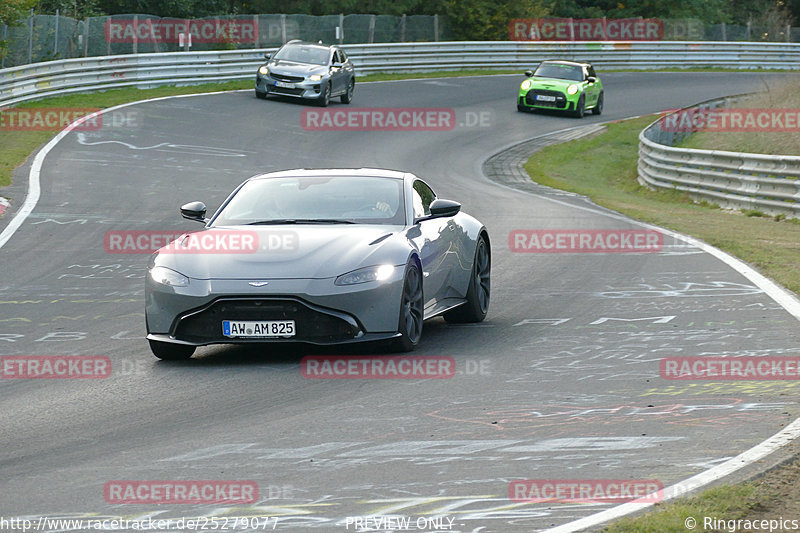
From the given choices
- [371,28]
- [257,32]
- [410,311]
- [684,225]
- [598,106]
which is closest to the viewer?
[410,311]

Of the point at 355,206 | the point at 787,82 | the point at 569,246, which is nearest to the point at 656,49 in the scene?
the point at 787,82

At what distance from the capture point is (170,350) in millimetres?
9422

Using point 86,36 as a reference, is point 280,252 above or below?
above

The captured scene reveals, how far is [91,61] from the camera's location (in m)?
35.6

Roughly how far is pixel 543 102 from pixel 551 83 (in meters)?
0.65

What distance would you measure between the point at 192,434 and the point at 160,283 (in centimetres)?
245

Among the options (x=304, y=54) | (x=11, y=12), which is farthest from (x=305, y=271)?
(x=304, y=54)

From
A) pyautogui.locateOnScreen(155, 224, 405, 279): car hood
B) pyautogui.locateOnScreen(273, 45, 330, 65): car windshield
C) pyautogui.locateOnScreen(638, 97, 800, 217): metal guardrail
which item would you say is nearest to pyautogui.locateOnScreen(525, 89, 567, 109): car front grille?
pyautogui.locateOnScreen(273, 45, 330, 65): car windshield

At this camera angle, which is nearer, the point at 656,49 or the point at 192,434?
the point at 192,434

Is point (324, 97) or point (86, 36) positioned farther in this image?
point (86, 36)

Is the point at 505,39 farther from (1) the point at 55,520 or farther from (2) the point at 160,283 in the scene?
(1) the point at 55,520

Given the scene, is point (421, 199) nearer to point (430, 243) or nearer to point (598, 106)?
point (430, 243)

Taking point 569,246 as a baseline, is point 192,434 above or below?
above

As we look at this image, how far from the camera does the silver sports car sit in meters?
9.09
